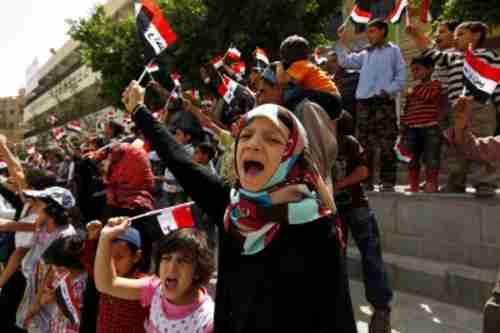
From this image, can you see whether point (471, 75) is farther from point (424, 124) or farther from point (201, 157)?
point (201, 157)

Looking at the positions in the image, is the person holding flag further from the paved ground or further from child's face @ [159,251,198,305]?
child's face @ [159,251,198,305]

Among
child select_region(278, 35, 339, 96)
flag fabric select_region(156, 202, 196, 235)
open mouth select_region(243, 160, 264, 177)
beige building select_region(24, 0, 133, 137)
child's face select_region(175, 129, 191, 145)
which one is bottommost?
flag fabric select_region(156, 202, 196, 235)

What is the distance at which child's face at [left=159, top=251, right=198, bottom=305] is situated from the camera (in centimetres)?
225

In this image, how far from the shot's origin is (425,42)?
491 centimetres

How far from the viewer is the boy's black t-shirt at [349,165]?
3389 millimetres

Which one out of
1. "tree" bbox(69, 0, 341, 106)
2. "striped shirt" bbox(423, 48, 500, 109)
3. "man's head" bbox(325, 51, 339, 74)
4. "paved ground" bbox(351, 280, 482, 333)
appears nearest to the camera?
"paved ground" bbox(351, 280, 482, 333)

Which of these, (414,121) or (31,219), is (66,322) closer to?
(31,219)

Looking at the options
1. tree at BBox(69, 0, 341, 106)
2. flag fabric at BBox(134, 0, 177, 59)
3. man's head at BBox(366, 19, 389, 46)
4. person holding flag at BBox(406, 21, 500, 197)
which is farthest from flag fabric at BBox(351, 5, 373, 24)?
tree at BBox(69, 0, 341, 106)

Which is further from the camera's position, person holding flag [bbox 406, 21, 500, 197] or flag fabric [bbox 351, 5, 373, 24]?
flag fabric [bbox 351, 5, 373, 24]

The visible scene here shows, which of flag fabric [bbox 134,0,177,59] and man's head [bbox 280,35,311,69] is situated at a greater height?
flag fabric [bbox 134,0,177,59]

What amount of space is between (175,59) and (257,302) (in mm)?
13559

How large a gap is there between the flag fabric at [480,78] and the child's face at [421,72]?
1584mm

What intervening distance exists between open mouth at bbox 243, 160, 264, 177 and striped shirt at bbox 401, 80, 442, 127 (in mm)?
3637

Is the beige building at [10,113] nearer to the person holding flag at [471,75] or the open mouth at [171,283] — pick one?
the person holding flag at [471,75]
